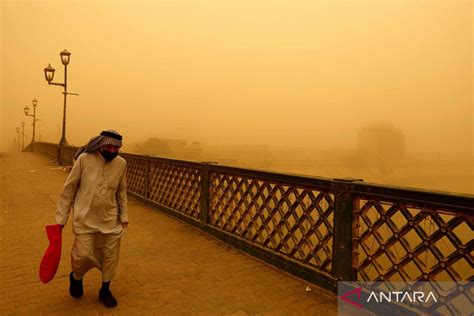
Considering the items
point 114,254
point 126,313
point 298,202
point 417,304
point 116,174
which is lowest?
point 126,313

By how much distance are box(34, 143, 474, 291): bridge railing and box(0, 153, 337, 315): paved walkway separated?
31cm

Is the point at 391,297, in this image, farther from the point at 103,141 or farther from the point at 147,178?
the point at 147,178

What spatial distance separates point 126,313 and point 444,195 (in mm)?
3114

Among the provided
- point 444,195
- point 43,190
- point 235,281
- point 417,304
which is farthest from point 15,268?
point 43,190

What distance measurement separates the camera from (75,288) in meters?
3.66

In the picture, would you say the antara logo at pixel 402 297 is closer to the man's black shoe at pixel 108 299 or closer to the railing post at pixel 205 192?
the man's black shoe at pixel 108 299

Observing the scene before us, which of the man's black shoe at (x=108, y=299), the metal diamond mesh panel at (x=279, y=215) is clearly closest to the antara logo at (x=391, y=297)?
the metal diamond mesh panel at (x=279, y=215)

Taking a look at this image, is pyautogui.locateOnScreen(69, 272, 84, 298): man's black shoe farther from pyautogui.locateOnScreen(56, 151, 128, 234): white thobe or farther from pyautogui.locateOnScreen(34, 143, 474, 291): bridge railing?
pyautogui.locateOnScreen(34, 143, 474, 291): bridge railing

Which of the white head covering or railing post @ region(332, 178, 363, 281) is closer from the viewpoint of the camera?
the white head covering

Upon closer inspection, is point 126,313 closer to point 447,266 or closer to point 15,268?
point 15,268

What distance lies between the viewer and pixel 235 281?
423 cm

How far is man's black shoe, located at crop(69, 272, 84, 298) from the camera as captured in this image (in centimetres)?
365

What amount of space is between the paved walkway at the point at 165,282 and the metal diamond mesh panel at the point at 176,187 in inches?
23.4

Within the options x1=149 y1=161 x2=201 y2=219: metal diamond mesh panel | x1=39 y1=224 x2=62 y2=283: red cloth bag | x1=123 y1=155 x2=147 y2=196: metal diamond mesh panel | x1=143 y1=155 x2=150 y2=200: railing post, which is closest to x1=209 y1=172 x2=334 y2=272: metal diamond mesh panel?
x1=149 y1=161 x2=201 y2=219: metal diamond mesh panel
